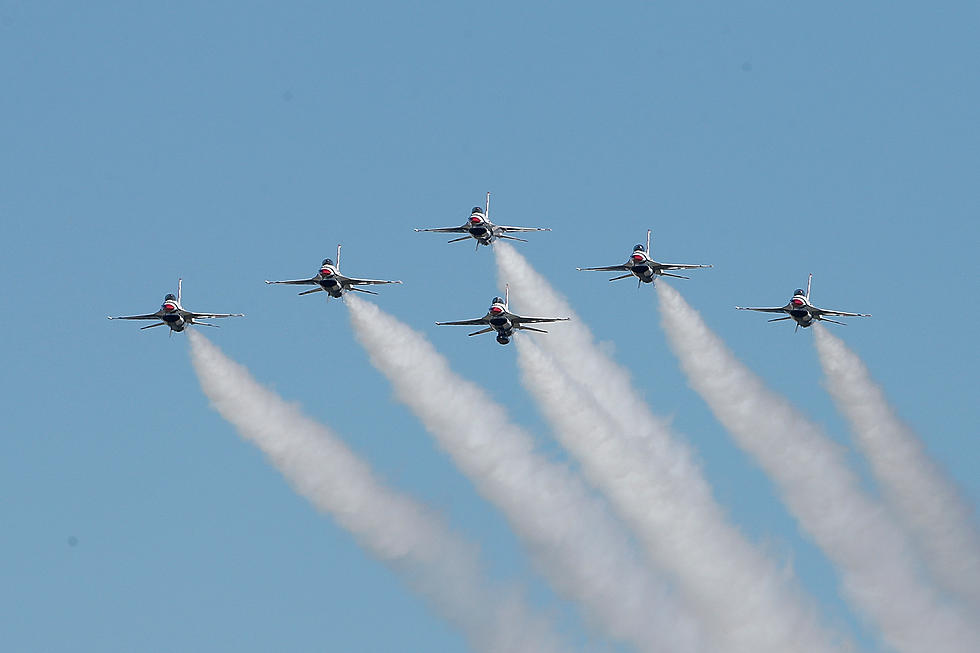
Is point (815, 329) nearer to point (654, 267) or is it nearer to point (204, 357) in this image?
point (654, 267)

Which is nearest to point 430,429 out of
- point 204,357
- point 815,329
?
point 204,357

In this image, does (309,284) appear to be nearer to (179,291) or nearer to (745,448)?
(179,291)

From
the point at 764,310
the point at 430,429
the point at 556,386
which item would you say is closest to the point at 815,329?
the point at 764,310

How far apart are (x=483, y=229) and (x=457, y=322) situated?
275 inches

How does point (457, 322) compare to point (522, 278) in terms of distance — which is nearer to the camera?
point (457, 322)

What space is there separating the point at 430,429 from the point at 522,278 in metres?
13.1

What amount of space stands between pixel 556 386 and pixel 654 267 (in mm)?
9897

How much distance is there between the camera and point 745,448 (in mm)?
122812

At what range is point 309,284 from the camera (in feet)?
407

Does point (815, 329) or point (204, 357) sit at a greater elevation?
point (815, 329)

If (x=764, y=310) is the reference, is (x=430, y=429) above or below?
below

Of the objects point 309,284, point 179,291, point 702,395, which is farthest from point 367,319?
point 702,395

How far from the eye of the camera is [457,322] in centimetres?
11962

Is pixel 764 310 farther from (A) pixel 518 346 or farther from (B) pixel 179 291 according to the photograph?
(B) pixel 179 291
